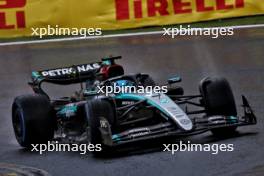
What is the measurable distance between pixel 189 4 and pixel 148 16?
0.91 meters

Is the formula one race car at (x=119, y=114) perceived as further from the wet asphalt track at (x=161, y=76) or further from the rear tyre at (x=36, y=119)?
the wet asphalt track at (x=161, y=76)

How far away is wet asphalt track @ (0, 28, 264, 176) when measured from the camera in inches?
352

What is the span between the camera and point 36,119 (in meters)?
10.3

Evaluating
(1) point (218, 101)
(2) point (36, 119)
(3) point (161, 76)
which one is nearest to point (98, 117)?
(2) point (36, 119)

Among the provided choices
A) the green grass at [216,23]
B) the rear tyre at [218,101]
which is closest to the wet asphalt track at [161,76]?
the rear tyre at [218,101]

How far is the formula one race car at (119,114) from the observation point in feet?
31.3

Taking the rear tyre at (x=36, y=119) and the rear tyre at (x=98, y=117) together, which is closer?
the rear tyre at (x=98, y=117)

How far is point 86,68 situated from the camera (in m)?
11.3

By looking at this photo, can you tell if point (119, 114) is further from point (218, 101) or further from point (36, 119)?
point (218, 101)

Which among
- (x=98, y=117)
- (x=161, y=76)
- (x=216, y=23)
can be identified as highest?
(x=98, y=117)

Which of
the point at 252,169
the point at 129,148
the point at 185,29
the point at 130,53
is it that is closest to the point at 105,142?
the point at 129,148

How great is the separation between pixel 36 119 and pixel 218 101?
1956mm

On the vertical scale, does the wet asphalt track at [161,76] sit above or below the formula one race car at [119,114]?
below

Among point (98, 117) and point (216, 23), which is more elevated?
point (98, 117)
